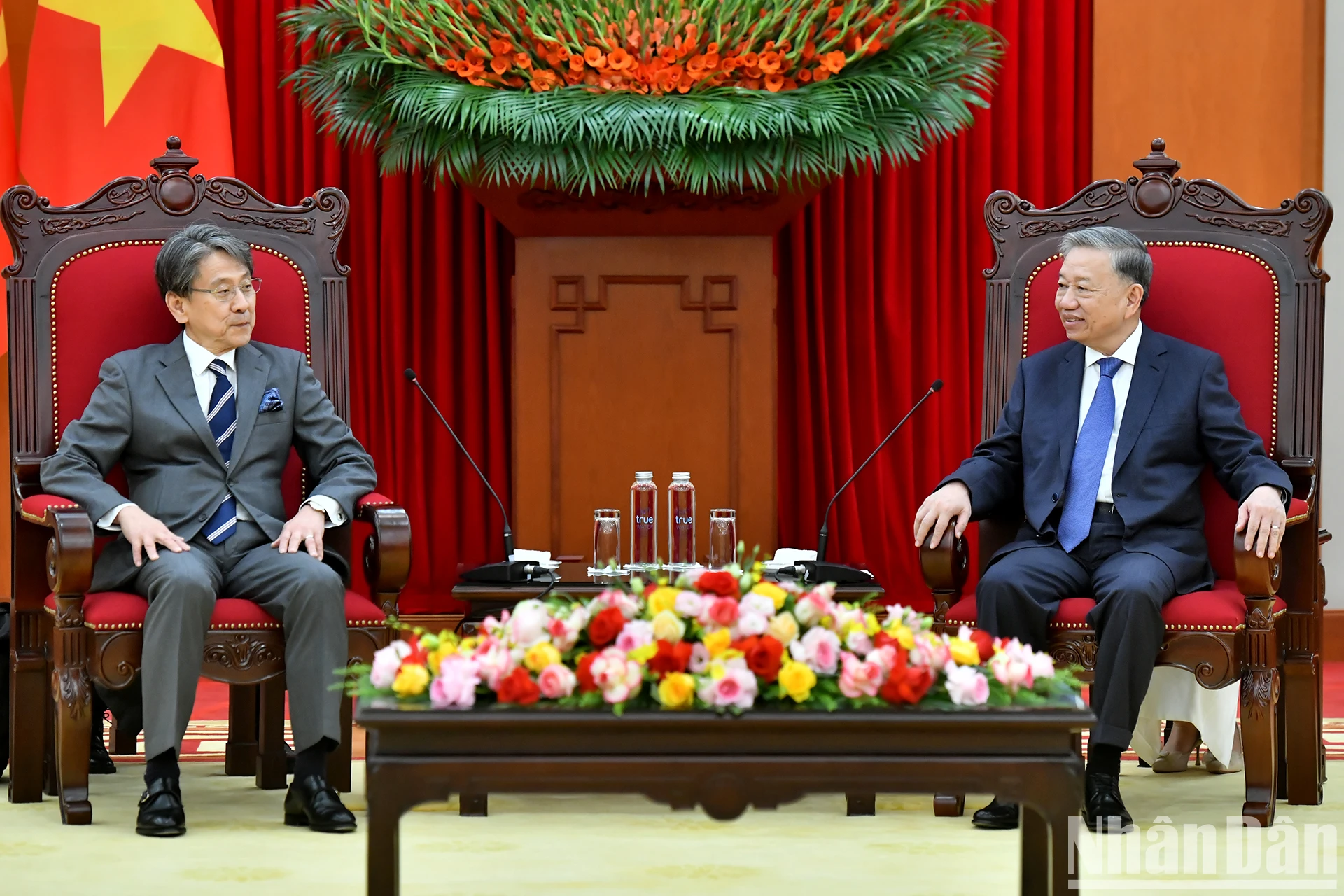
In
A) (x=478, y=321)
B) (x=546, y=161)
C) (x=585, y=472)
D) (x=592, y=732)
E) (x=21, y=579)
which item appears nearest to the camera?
(x=592, y=732)

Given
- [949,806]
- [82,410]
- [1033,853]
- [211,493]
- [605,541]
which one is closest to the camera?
[1033,853]

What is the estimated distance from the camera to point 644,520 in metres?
3.67

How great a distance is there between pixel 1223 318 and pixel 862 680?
71.3 inches

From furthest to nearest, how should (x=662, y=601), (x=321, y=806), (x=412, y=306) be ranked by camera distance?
(x=412, y=306) → (x=321, y=806) → (x=662, y=601)

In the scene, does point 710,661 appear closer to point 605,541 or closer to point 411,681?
point 411,681

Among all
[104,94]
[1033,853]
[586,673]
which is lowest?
[1033,853]

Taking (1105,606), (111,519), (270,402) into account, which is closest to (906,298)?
(1105,606)

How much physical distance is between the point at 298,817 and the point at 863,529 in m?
2.20

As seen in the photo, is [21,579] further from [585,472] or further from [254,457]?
[585,472]

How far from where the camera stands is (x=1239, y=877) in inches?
108

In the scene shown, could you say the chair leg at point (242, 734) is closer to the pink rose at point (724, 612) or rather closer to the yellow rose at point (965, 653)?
the pink rose at point (724, 612)

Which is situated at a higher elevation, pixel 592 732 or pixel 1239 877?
pixel 592 732

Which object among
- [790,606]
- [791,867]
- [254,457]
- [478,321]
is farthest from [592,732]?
[478,321]

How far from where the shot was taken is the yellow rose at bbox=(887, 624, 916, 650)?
2168 mm
